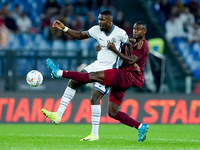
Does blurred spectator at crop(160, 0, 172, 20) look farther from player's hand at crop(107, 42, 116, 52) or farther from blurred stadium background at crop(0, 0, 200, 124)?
player's hand at crop(107, 42, 116, 52)

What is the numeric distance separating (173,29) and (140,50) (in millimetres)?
10619

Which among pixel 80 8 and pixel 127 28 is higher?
pixel 80 8

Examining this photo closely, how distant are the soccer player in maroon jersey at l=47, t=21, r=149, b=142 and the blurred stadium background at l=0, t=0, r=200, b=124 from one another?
13.8 ft

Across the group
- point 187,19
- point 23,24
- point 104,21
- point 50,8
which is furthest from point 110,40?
point 187,19

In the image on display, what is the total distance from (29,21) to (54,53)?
4439mm

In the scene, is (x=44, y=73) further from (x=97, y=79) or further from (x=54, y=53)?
(x=97, y=79)

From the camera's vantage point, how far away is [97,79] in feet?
24.1

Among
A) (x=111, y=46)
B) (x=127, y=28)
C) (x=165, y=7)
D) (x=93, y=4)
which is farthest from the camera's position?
(x=165, y=7)

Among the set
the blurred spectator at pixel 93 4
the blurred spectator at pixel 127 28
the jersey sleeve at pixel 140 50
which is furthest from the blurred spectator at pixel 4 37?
the jersey sleeve at pixel 140 50

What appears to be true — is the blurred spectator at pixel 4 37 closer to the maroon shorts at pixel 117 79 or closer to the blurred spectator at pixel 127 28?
Result: the blurred spectator at pixel 127 28

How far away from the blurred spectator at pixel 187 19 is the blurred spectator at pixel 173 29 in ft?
1.22

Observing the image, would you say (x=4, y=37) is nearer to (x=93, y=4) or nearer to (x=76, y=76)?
(x=93, y=4)

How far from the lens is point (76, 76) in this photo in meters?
7.20

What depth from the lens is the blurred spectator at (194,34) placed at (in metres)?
17.9
